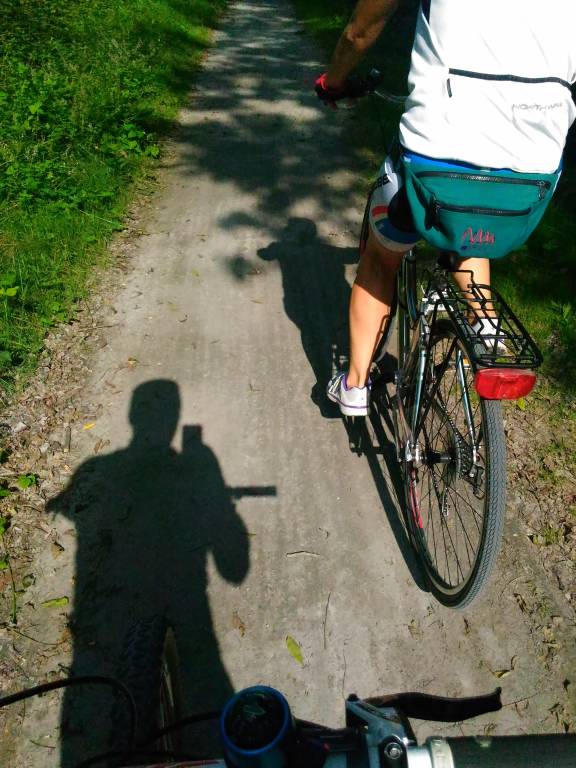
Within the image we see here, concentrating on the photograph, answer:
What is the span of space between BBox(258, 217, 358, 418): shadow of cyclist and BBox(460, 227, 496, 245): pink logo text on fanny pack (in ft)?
5.19

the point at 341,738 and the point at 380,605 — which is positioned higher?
the point at 341,738

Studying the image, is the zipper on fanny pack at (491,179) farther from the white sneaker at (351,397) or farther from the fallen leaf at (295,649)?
the fallen leaf at (295,649)

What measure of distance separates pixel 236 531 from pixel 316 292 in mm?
2085

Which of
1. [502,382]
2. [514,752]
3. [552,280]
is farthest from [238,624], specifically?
[552,280]

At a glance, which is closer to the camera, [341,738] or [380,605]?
[341,738]

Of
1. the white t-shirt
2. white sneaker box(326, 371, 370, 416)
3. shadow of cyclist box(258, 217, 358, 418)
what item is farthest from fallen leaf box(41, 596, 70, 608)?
the white t-shirt

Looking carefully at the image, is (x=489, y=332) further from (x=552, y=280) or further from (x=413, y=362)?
(x=552, y=280)

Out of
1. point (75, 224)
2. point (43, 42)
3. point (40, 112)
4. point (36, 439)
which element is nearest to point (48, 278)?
point (75, 224)

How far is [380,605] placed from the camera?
2.46 metres

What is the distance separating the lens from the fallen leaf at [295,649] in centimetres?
229

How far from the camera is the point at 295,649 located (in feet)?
7.59

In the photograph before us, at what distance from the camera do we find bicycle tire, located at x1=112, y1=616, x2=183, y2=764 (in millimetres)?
1665

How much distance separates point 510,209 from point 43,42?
7.72 meters

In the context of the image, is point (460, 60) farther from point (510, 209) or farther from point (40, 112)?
point (40, 112)
